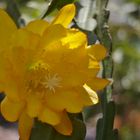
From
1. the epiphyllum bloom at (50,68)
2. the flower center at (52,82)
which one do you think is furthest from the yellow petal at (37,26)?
the flower center at (52,82)

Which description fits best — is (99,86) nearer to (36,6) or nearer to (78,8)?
(78,8)

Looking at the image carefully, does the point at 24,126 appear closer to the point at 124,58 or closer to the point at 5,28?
the point at 5,28

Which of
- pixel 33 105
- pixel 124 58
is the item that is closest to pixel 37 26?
pixel 33 105

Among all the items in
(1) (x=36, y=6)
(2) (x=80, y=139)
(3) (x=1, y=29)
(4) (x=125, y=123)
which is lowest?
(4) (x=125, y=123)

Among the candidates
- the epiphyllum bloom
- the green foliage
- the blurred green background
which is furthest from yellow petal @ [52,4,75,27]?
the blurred green background

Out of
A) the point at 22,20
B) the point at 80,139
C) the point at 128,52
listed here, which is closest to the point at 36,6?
the point at 22,20

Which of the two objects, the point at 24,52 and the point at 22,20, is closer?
the point at 24,52

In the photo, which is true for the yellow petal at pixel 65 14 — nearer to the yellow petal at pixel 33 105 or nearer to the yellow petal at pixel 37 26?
the yellow petal at pixel 37 26

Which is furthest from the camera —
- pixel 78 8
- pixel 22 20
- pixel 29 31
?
pixel 22 20
